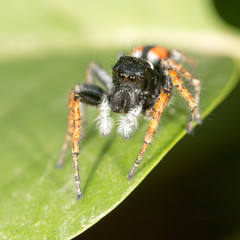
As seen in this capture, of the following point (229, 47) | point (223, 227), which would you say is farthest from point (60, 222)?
point (229, 47)

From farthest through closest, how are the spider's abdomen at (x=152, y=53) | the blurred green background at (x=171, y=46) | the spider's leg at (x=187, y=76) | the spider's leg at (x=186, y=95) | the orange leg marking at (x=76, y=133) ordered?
the spider's abdomen at (x=152, y=53) < the blurred green background at (x=171, y=46) < the spider's leg at (x=187, y=76) < the spider's leg at (x=186, y=95) < the orange leg marking at (x=76, y=133)

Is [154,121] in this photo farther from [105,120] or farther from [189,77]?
[189,77]

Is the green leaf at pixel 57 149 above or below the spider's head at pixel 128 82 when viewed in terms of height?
below

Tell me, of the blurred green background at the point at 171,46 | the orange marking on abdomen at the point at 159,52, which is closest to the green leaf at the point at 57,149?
Answer: the blurred green background at the point at 171,46

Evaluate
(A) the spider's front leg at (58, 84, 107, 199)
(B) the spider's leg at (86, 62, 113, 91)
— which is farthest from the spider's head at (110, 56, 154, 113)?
(B) the spider's leg at (86, 62, 113, 91)

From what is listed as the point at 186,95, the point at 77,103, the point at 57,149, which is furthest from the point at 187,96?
the point at 57,149

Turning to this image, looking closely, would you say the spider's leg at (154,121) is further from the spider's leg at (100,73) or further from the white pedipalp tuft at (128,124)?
the spider's leg at (100,73)

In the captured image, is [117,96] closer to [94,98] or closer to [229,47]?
[94,98]
